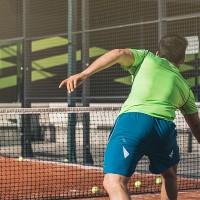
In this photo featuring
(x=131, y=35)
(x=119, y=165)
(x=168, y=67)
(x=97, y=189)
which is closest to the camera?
(x=119, y=165)

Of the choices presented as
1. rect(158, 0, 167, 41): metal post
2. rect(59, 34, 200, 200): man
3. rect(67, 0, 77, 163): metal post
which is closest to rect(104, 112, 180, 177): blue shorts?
rect(59, 34, 200, 200): man

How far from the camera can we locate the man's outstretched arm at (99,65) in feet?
12.5

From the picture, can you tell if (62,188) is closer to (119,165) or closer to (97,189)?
(97,189)

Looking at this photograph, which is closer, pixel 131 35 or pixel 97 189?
pixel 97 189

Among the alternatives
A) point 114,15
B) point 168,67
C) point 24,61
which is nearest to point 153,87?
point 168,67

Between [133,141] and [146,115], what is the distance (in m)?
0.23

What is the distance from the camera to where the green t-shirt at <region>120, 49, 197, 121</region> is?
14.1 ft

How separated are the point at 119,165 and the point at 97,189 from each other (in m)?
3.94

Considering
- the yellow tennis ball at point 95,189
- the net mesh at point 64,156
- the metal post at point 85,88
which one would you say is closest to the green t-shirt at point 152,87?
the net mesh at point 64,156

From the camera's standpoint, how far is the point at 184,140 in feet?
36.7

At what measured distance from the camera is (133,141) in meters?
4.20

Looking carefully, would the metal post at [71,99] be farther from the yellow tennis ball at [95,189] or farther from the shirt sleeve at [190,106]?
the shirt sleeve at [190,106]

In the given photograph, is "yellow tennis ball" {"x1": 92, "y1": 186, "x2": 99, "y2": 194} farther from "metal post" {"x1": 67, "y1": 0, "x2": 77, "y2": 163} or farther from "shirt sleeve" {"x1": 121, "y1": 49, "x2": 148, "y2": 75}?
"metal post" {"x1": 67, "y1": 0, "x2": 77, "y2": 163}

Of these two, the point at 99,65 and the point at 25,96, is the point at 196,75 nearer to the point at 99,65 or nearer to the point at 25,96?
the point at 25,96
